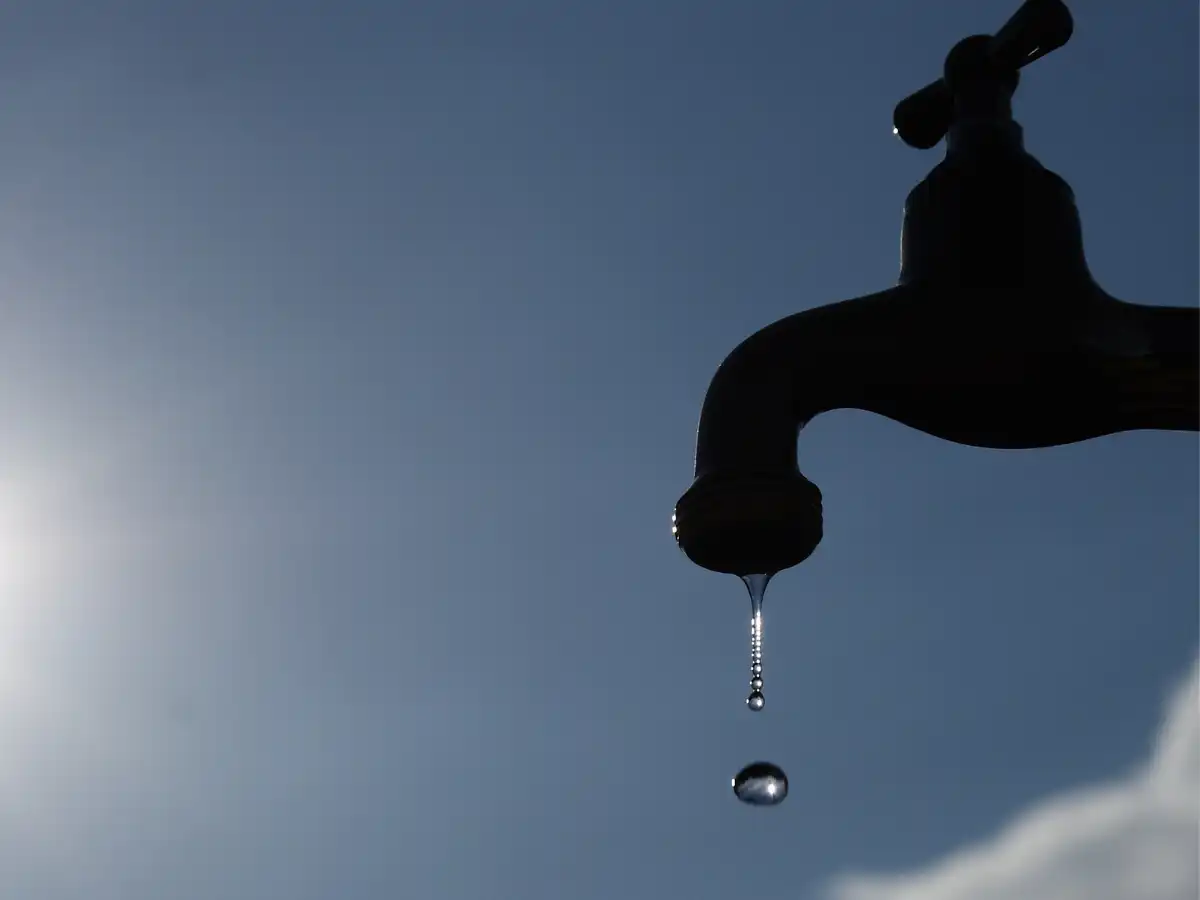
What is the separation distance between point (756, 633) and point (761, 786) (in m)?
0.34

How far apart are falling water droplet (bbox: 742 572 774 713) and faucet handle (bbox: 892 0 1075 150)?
3.34 feet

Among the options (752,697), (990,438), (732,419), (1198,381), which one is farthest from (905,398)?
(752,697)

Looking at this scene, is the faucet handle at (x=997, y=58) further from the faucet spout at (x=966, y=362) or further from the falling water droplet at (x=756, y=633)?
the falling water droplet at (x=756, y=633)

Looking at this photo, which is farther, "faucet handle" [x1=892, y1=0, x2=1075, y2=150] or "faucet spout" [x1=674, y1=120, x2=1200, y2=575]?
"faucet handle" [x1=892, y1=0, x2=1075, y2=150]

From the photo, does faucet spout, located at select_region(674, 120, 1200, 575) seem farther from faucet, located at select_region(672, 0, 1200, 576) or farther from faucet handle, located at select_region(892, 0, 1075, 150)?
faucet handle, located at select_region(892, 0, 1075, 150)

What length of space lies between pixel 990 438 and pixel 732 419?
0.43m

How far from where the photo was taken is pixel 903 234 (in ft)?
8.30

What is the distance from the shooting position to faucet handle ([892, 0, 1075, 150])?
242 cm

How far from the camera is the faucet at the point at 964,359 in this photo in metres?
2.07

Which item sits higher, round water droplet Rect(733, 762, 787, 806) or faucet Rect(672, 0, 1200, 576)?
faucet Rect(672, 0, 1200, 576)

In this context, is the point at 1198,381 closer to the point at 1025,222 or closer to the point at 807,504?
the point at 1025,222

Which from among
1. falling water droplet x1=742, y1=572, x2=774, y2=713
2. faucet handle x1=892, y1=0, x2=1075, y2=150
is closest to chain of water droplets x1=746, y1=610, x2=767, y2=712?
falling water droplet x1=742, y1=572, x2=774, y2=713

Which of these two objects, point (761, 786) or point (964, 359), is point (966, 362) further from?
point (761, 786)

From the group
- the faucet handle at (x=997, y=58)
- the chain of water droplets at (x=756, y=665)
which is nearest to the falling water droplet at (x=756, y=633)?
the chain of water droplets at (x=756, y=665)
